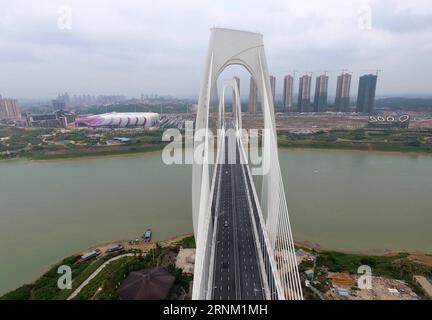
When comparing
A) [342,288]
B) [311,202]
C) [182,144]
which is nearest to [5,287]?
[342,288]

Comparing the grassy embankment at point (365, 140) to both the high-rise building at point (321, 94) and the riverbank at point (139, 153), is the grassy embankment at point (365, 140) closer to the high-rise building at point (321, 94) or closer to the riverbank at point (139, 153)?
the riverbank at point (139, 153)

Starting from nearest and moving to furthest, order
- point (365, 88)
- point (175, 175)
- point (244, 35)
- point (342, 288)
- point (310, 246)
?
point (342, 288), point (244, 35), point (310, 246), point (175, 175), point (365, 88)

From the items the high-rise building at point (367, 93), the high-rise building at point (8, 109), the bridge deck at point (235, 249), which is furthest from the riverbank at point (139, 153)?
the high-rise building at point (8, 109)

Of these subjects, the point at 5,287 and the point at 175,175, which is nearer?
the point at 5,287

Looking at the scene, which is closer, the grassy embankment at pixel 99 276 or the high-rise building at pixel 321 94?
the grassy embankment at pixel 99 276

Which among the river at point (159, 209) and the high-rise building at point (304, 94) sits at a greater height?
the high-rise building at point (304, 94)
